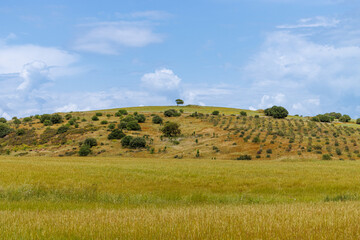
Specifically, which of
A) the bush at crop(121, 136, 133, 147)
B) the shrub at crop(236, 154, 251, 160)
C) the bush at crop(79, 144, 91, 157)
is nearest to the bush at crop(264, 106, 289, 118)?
the shrub at crop(236, 154, 251, 160)

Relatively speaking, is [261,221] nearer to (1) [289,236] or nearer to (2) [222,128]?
(1) [289,236]

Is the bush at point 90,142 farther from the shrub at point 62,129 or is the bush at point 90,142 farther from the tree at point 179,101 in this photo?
the tree at point 179,101

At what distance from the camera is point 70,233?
587cm

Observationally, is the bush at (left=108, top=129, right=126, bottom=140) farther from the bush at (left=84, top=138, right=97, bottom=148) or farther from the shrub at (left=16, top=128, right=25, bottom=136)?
the shrub at (left=16, top=128, right=25, bottom=136)

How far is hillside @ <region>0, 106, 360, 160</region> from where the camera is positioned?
61875 millimetres

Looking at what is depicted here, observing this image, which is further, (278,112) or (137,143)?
(278,112)

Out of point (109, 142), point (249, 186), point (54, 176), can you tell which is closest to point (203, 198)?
point (249, 186)

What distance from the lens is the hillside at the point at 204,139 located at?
6188 cm

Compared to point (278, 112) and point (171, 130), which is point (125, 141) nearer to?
point (171, 130)

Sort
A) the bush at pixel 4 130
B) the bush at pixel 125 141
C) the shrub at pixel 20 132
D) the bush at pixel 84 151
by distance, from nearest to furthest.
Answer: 1. the bush at pixel 84 151
2. the bush at pixel 125 141
3. the shrub at pixel 20 132
4. the bush at pixel 4 130

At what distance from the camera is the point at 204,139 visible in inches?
2933

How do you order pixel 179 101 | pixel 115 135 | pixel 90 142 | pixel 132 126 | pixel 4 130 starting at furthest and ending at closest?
1. pixel 179 101
2. pixel 4 130
3. pixel 132 126
4. pixel 115 135
5. pixel 90 142

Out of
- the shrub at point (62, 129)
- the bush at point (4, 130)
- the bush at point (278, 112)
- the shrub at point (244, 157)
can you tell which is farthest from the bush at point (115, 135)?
the bush at point (278, 112)

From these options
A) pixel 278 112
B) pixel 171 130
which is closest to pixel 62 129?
pixel 171 130
